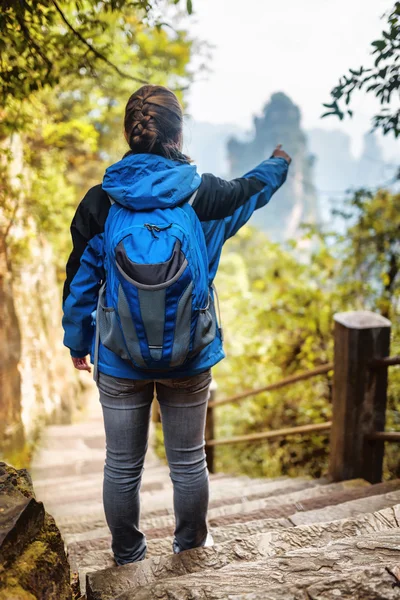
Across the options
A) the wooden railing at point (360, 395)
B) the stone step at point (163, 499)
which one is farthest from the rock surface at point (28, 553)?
the wooden railing at point (360, 395)

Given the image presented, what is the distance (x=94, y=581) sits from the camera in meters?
1.23

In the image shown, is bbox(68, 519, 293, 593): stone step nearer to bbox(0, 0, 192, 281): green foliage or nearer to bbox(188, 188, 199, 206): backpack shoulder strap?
bbox(188, 188, 199, 206): backpack shoulder strap

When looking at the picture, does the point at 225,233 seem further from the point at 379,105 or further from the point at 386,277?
the point at 386,277

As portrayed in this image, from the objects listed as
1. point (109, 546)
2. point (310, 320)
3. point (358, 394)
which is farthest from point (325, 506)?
point (310, 320)

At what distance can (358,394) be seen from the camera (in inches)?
92.7

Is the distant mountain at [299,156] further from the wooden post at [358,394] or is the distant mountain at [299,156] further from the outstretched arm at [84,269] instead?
the wooden post at [358,394]

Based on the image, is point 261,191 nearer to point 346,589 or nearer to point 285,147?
point 346,589

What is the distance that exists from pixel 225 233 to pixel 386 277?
10.1 feet

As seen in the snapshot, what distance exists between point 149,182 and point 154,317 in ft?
1.19

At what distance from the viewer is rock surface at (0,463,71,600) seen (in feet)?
3.10

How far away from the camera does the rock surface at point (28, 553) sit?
0.95m

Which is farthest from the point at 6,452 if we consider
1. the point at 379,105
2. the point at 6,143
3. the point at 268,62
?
the point at 268,62

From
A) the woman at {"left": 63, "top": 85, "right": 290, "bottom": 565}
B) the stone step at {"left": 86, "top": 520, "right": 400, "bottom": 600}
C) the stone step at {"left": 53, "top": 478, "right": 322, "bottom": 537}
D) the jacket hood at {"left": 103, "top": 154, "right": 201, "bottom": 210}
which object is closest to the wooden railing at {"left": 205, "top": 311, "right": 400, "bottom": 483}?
the stone step at {"left": 53, "top": 478, "right": 322, "bottom": 537}

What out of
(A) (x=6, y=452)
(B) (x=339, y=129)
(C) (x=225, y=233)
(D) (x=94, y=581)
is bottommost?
(A) (x=6, y=452)
